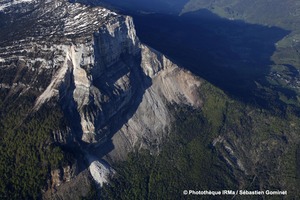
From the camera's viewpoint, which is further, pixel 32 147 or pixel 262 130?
pixel 262 130

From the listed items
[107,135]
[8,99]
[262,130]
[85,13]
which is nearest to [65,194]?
[107,135]

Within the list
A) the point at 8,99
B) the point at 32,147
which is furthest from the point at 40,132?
the point at 8,99

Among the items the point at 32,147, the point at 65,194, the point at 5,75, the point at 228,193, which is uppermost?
the point at 5,75

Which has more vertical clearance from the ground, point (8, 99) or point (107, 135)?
point (8, 99)

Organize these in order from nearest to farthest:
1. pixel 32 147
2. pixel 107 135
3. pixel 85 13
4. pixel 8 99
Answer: pixel 32 147 → pixel 8 99 → pixel 107 135 → pixel 85 13

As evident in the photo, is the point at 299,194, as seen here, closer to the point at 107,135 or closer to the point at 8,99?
the point at 107,135

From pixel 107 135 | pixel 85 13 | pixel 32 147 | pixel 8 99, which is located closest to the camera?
pixel 32 147
